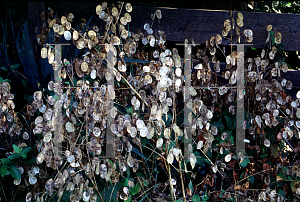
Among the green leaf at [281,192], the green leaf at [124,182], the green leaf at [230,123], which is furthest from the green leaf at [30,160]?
the green leaf at [281,192]

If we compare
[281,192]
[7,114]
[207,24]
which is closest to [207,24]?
[207,24]

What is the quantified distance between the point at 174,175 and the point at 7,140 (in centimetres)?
108

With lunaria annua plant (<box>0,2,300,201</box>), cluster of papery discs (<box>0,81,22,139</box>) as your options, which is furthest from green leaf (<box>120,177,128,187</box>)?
cluster of papery discs (<box>0,81,22,139</box>)

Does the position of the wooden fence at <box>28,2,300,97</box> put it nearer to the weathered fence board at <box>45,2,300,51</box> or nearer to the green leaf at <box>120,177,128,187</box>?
the weathered fence board at <box>45,2,300,51</box>

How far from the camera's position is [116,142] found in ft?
5.47

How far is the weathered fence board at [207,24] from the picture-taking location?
2266 millimetres

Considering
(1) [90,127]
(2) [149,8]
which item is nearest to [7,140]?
(1) [90,127]

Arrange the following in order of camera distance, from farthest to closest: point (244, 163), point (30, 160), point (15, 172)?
1. point (244, 163)
2. point (30, 160)
3. point (15, 172)

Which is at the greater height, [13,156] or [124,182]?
[13,156]

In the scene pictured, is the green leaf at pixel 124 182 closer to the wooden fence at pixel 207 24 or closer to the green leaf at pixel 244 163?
the green leaf at pixel 244 163

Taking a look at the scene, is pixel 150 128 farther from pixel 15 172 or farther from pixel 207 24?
pixel 207 24

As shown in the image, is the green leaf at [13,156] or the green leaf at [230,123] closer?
the green leaf at [13,156]

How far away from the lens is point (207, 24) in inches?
92.1

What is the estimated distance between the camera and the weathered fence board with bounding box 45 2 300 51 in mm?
2266
